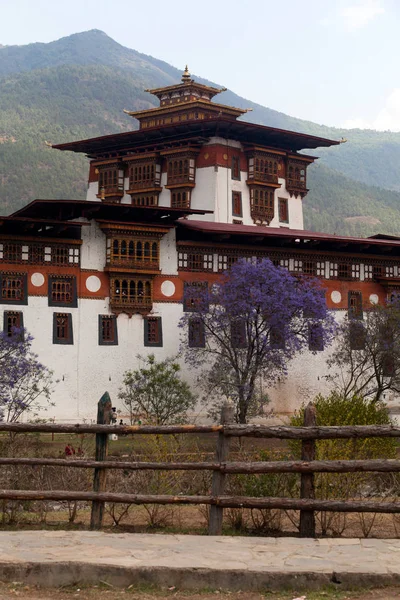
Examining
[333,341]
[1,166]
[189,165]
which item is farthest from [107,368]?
[1,166]

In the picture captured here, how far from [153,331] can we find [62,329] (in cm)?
452

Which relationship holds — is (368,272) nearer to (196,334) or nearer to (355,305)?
(355,305)

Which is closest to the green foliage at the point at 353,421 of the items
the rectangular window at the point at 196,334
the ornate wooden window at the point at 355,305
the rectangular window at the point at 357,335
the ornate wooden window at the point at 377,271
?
the rectangular window at the point at 196,334

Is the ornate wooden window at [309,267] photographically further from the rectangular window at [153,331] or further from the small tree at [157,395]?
the small tree at [157,395]

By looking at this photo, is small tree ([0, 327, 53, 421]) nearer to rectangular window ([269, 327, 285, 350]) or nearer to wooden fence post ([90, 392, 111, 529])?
rectangular window ([269, 327, 285, 350])

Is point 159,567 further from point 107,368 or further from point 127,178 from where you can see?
point 127,178

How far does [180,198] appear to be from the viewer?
63.3 meters

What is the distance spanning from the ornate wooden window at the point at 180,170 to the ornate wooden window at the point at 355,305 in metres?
13.3

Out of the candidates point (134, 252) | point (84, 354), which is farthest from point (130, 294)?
point (84, 354)

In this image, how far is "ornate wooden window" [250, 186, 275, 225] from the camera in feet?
213

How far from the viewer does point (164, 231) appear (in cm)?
4866

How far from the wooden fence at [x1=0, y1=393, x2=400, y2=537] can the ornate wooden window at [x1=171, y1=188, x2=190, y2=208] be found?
49245 millimetres

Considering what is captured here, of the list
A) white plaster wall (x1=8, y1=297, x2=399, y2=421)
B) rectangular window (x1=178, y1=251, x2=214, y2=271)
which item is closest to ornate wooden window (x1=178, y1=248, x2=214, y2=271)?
rectangular window (x1=178, y1=251, x2=214, y2=271)

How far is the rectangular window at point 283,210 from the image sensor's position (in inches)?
2653
